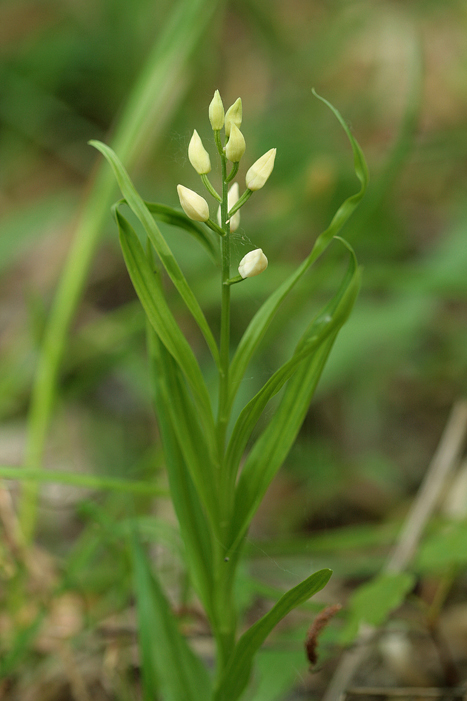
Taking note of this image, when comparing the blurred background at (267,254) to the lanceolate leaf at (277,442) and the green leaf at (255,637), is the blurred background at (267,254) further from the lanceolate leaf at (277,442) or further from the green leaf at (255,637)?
the green leaf at (255,637)

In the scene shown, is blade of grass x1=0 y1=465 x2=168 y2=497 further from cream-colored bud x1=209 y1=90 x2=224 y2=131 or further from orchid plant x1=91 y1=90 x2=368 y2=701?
cream-colored bud x1=209 y1=90 x2=224 y2=131

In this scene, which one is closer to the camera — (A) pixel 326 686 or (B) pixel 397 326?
(A) pixel 326 686

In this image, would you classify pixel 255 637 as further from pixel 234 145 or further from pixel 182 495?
pixel 234 145

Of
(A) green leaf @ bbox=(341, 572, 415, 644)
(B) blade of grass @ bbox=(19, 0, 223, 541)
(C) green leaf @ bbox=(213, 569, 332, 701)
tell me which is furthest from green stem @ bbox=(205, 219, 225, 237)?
(B) blade of grass @ bbox=(19, 0, 223, 541)

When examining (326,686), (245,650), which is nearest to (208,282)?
(326,686)

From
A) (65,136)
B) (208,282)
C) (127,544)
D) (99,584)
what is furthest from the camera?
(65,136)

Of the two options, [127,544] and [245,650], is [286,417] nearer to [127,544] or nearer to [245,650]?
[245,650]
